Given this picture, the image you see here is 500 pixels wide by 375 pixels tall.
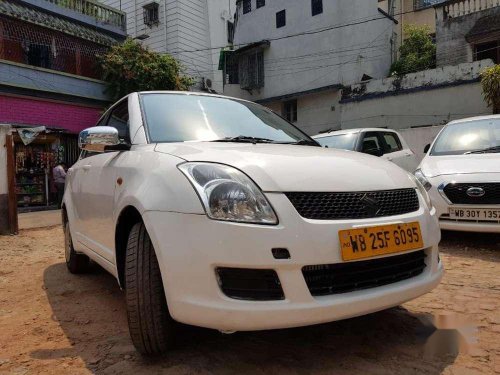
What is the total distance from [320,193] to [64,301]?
91.2 inches

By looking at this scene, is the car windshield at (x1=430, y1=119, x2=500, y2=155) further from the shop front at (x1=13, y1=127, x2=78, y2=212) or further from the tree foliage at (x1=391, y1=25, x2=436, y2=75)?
the tree foliage at (x1=391, y1=25, x2=436, y2=75)

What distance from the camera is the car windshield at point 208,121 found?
265 cm

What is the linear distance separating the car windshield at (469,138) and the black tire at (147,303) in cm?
424

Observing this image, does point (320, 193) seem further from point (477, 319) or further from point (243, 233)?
point (477, 319)

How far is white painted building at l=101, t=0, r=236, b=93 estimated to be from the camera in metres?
19.2

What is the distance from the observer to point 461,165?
456 cm

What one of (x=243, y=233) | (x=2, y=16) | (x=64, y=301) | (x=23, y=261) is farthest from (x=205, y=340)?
(x=2, y=16)

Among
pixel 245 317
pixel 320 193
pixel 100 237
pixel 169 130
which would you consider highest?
pixel 169 130

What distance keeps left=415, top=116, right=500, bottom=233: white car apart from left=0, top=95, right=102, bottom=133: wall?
1186 centimetres

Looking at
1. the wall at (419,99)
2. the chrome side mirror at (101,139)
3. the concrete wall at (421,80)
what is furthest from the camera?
the wall at (419,99)

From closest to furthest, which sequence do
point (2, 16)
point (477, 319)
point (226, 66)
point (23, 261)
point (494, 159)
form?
point (477, 319), point (494, 159), point (23, 261), point (2, 16), point (226, 66)

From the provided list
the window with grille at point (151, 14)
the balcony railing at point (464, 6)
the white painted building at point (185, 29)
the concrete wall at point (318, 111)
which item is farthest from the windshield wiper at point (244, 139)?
the window with grille at point (151, 14)

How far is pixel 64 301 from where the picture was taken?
3.24 m

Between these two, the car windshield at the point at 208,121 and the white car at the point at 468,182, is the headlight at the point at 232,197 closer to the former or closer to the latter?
the car windshield at the point at 208,121
